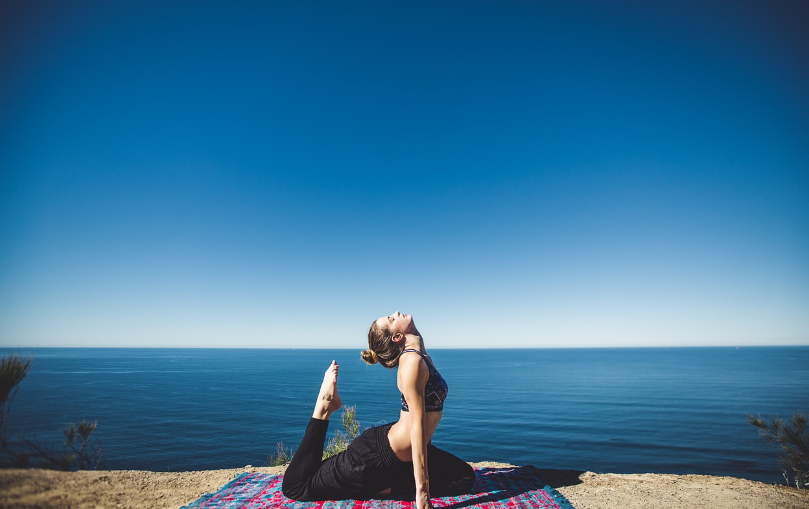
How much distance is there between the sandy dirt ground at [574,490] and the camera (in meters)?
3.04

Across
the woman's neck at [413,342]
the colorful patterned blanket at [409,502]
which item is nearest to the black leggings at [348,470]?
the colorful patterned blanket at [409,502]

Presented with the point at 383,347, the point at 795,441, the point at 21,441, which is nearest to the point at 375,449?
the point at 383,347

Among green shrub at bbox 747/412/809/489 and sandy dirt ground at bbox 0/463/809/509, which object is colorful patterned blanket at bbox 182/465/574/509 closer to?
sandy dirt ground at bbox 0/463/809/509

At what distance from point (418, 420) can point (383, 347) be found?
0.80 m

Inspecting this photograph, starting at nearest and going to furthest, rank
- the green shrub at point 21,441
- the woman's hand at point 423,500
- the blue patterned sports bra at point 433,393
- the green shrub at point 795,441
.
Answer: the green shrub at point 21,441 → the woman's hand at point 423,500 → the blue patterned sports bra at point 433,393 → the green shrub at point 795,441

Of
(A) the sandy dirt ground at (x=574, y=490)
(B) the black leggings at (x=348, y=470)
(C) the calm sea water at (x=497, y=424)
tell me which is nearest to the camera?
(A) the sandy dirt ground at (x=574, y=490)

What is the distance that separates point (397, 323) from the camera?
3.96m

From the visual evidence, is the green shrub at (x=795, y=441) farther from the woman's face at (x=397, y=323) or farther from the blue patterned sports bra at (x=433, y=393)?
the woman's face at (x=397, y=323)

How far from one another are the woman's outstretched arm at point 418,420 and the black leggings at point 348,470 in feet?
1.70

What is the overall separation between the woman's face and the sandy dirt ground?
2795mm

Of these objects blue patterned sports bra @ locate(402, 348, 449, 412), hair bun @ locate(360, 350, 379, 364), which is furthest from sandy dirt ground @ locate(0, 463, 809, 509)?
hair bun @ locate(360, 350, 379, 364)

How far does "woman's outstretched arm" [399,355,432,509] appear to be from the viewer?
11.3 feet

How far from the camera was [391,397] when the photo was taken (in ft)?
144

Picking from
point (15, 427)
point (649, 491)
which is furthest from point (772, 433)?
point (15, 427)
